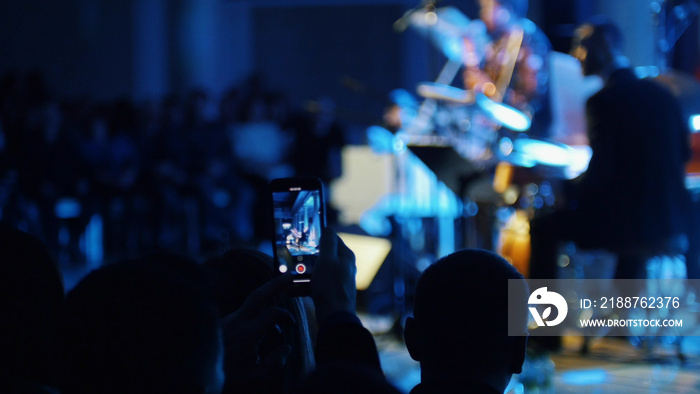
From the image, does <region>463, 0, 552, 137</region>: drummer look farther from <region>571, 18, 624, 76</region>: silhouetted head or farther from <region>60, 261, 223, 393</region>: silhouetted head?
<region>60, 261, 223, 393</region>: silhouetted head

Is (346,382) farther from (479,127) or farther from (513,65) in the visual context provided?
(513,65)

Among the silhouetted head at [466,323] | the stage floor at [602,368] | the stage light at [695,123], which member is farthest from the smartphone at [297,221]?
the stage light at [695,123]

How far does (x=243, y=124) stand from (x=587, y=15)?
3278 mm

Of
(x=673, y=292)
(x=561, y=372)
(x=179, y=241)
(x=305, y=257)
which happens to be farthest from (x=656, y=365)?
(x=179, y=241)

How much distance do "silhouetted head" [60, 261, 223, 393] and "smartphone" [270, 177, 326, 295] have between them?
0.42 m

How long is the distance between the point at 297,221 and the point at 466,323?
37 cm

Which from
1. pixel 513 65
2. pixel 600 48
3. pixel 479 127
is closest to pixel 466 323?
pixel 600 48

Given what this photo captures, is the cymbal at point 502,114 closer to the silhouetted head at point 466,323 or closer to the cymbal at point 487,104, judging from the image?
the cymbal at point 487,104

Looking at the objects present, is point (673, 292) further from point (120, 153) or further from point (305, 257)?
point (120, 153)

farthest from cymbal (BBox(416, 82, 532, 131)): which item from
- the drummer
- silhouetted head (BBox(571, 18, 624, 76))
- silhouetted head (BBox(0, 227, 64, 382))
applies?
silhouetted head (BBox(0, 227, 64, 382))

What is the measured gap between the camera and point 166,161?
6602 millimetres

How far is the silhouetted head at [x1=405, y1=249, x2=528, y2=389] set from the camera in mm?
1081

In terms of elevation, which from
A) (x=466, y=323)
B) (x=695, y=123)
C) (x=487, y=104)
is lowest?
(x=466, y=323)

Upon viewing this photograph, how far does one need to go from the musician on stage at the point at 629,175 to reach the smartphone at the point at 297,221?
189 cm
